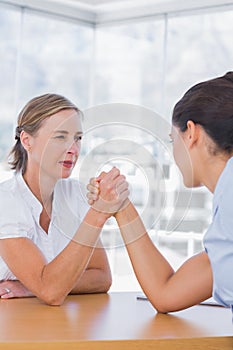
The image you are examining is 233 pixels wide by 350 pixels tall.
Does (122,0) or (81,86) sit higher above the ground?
(122,0)

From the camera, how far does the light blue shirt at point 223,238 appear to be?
56.0 inches

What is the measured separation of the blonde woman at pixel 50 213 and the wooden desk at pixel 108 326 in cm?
8

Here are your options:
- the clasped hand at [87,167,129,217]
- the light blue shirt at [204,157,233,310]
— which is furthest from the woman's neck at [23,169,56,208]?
the light blue shirt at [204,157,233,310]

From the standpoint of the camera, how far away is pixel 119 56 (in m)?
5.61

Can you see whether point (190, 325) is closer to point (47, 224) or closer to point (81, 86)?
point (47, 224)

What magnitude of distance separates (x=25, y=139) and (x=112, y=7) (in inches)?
141

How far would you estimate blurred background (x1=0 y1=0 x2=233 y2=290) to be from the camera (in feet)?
16.8

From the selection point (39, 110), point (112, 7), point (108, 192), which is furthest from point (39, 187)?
point (112, 7)

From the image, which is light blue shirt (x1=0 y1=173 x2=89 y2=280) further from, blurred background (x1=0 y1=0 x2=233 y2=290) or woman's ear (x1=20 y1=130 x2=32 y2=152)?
blurred background (x1=0 y1=0 x2=233 y2=290)

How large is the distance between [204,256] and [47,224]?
63 centimetres

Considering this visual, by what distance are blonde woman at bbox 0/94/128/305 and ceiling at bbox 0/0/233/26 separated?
319 cm

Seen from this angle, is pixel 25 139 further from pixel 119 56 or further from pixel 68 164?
pixel 119 56

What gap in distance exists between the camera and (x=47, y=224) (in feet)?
7.03

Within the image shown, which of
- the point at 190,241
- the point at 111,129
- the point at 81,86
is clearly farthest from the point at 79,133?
the point at 81,86
